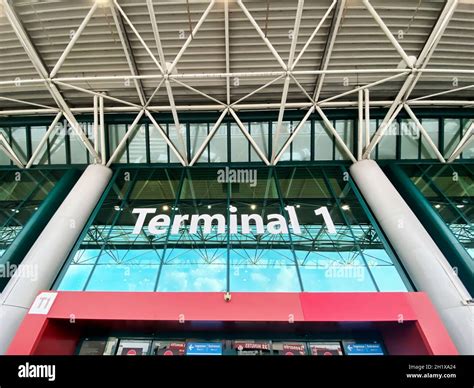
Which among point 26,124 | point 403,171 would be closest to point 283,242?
point 403,171

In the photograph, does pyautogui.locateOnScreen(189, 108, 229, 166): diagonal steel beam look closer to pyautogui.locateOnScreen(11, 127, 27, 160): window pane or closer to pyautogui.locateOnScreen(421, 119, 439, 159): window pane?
pyautogui.locateOnScreen(11, 127, 27, 160): window pane

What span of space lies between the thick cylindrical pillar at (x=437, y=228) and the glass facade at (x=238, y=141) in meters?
2.13

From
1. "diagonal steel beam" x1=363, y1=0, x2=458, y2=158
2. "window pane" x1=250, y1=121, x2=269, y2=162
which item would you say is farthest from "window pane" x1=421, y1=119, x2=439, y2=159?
"window pane" x1=250, y1=121, x2=269, y2=162

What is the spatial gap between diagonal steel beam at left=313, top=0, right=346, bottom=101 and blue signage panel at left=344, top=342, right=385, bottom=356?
399 inches

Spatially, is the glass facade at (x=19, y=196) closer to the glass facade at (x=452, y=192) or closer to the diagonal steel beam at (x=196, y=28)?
the diagonal steel beam at (x=196, y=28)

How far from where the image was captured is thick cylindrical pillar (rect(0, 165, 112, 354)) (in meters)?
8.63

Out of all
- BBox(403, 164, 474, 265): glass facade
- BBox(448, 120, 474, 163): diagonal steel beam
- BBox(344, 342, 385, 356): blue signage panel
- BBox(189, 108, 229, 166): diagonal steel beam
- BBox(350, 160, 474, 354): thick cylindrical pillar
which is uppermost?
BBox(189, 108, 229, 166): diagonal steel beam

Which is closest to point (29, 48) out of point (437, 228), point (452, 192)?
point (437, 228)

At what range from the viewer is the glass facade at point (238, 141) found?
15.9m

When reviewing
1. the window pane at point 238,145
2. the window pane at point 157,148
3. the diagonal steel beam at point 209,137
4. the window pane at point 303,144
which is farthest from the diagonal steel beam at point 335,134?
the window pane at point 157,148

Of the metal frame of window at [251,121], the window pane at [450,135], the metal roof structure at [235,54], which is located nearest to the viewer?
the metal roof structure at [235,54]

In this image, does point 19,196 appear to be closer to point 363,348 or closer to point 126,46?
point 126,46

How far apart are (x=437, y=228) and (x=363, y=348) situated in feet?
19.2
